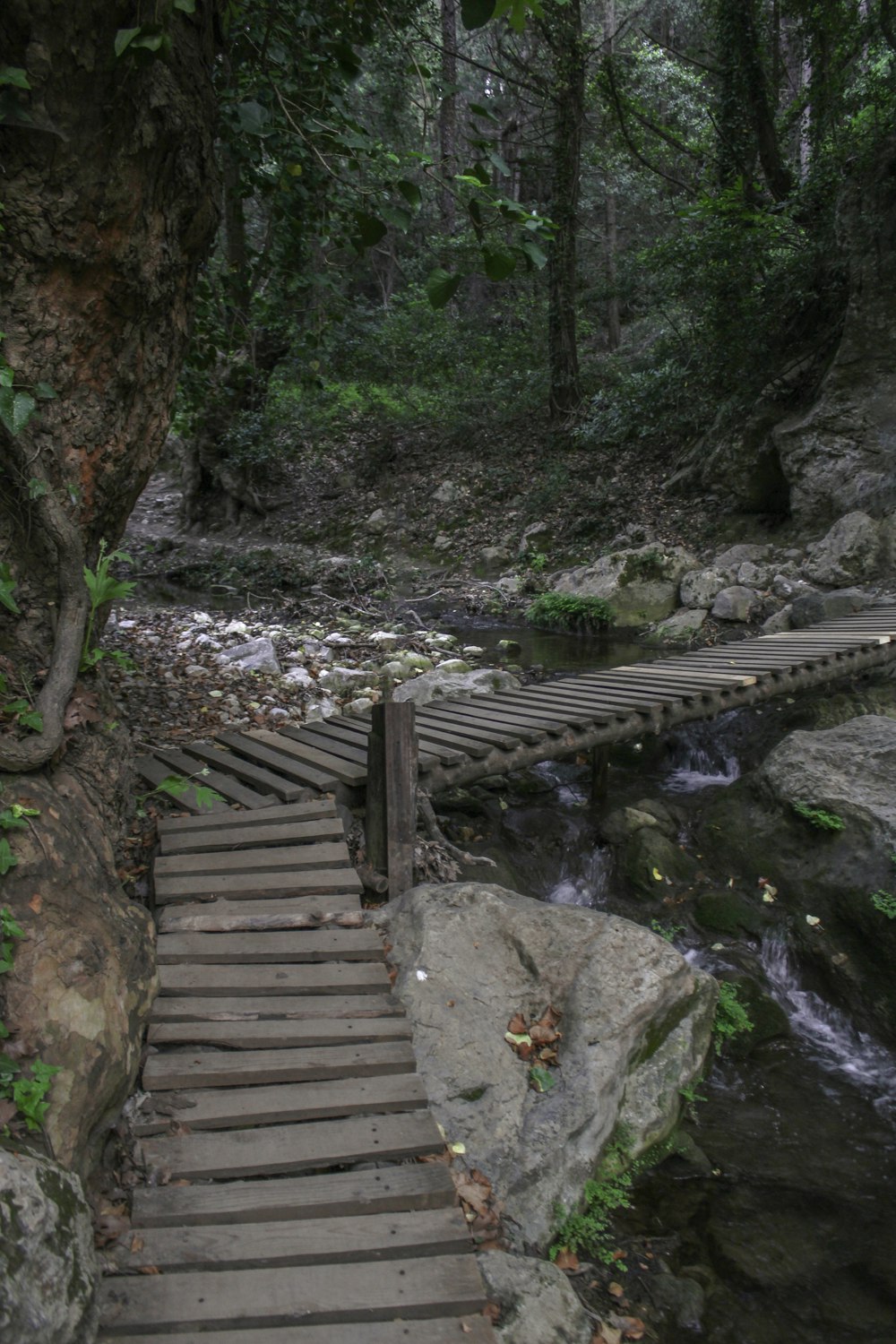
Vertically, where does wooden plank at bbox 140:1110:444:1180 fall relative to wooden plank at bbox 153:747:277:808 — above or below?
below

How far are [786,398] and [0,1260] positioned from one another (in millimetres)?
14861

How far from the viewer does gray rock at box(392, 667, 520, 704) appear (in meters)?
7.93

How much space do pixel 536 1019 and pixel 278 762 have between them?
86.9 inches

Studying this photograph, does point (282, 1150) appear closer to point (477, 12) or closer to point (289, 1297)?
point (289, 1297)

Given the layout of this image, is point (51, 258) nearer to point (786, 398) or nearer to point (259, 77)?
point (259, 77)

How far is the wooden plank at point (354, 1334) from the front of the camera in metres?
2.13

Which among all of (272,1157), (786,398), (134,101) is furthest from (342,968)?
(786,398)

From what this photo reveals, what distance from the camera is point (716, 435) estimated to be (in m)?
15.1

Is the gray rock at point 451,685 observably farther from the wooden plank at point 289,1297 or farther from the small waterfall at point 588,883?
the wooden plank at point 289,1297

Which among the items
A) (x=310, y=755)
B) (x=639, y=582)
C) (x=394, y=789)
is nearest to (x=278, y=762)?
(x=310, y=755)

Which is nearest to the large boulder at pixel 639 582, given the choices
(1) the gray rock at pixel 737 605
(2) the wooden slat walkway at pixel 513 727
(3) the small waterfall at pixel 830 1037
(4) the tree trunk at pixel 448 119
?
(1) the gray rock at pixel 737 605

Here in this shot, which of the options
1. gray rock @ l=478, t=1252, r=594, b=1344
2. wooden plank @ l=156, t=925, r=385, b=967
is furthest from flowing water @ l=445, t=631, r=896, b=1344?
wooden plank @ l=156, t=925, r=385, b=967

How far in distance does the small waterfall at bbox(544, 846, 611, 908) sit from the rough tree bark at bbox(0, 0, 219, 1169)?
3.16 m

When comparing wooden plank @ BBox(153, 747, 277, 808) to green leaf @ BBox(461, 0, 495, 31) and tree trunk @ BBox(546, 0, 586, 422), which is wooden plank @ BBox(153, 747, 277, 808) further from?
tree trunk @ BBox(546, 0, 586, 422)
